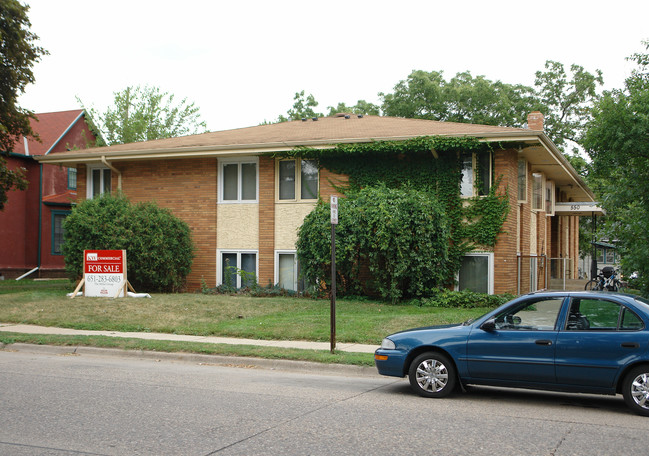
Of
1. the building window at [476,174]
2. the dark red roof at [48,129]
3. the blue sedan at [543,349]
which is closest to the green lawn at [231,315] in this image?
the building window at [476,174]

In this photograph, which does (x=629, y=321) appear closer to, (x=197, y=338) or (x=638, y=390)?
(x=638, y=390)

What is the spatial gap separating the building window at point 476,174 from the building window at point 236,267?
7.17m

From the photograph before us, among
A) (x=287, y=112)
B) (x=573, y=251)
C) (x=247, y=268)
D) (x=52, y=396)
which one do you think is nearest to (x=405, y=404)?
(x=52, y=396)

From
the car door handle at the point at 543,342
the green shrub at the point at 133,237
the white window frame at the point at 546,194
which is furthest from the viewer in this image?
the white window frame at the point at 546,194

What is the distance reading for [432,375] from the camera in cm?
818

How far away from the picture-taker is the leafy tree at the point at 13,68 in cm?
2212

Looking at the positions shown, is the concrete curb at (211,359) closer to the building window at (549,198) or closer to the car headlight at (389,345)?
the car headlight at (389,345)

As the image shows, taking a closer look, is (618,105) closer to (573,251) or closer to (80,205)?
(80,205)

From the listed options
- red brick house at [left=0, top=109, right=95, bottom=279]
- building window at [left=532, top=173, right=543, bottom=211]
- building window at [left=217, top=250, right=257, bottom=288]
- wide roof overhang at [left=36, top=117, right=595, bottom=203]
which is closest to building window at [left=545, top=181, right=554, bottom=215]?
wide roof overhang at [left=36, top=117, right=595, bottom=203]

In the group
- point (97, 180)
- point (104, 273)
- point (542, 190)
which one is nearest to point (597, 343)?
point (104, 273)

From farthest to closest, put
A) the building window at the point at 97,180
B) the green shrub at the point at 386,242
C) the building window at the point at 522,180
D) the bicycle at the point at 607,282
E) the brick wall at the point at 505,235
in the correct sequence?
1. the bicycle at the point at 607,282
2. the building window at the point at 97,180
3. the building window at the point at 522,180
4. the brick wall at the point at 505,235
5. the green shrub at the point at 386,242

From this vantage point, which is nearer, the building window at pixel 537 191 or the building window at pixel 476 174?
the building window at pixel 476 174

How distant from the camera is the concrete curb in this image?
10195mm

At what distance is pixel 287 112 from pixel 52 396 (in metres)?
41.6
